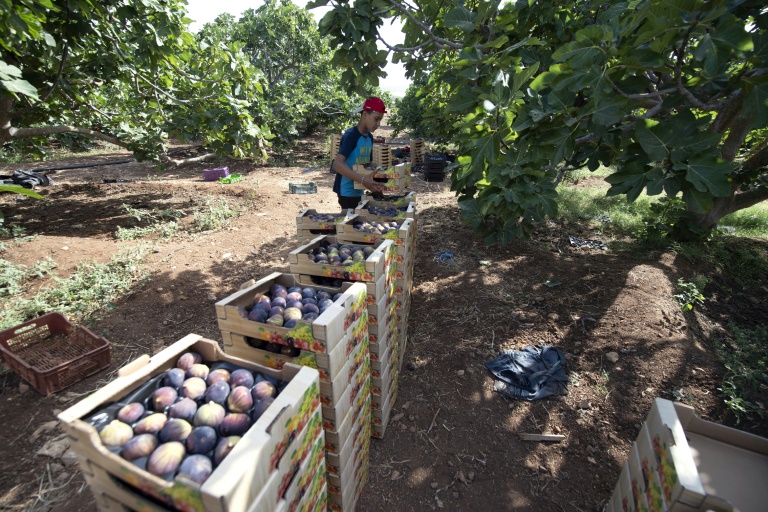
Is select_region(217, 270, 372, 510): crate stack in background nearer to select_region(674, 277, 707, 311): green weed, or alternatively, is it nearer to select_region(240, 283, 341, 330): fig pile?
select_region(240, 283, 341, 330): fig pile

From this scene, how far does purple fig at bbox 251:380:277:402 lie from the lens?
4.57ft

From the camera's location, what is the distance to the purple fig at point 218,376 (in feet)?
4.84

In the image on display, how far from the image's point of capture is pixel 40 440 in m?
2.48

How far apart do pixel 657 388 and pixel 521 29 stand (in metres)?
3.85

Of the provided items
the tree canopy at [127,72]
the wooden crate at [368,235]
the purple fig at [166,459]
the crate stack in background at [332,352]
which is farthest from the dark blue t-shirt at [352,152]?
the purple fig at [166,459]

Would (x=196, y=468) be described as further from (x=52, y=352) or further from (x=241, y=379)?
(x=52, y=352)

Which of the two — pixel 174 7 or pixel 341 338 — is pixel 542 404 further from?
pixel 174 7

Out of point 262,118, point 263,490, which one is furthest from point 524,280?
point 262,118

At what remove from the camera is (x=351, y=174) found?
153 inches

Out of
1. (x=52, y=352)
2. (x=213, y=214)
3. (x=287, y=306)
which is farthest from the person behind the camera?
(x=213, y=214)

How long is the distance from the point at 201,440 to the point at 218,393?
212mm

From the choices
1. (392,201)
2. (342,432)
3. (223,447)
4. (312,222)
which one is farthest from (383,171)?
(223,447)

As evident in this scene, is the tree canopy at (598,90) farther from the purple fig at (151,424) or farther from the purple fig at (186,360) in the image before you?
the purple fig at (151,424)

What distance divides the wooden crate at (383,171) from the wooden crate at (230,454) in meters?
3.11
